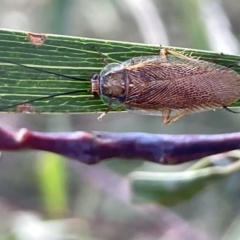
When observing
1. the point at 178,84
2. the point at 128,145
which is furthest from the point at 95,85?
the point at 128,145

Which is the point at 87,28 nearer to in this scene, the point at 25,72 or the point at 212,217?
the point at 212,217

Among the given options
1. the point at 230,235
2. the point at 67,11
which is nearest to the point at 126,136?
the point at 230,235

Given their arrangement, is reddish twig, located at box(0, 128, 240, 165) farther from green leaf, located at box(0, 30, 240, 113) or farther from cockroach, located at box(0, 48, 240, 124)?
cockroach, located at box(0, 48, 240, 124)

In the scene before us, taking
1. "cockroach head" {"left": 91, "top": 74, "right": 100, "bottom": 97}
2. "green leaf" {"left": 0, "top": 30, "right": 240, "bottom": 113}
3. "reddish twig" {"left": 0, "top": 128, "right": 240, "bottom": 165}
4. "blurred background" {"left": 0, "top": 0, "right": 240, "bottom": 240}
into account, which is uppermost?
"blurred background" {"left": 0, "top": 0, "right": 240, "bottom": 240}

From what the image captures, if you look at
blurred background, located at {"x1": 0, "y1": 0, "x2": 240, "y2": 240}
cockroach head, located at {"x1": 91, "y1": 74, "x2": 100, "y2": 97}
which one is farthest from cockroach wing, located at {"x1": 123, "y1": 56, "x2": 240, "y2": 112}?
blurred background, located at {"x1": 0, "y1": 0, "x2": 240, "y2": 240}

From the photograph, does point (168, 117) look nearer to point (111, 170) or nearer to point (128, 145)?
point (128, 145)

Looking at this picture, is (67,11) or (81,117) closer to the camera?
(67,11)

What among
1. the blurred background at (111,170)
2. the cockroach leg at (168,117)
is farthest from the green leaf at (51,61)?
the blurred background at (111,170)
